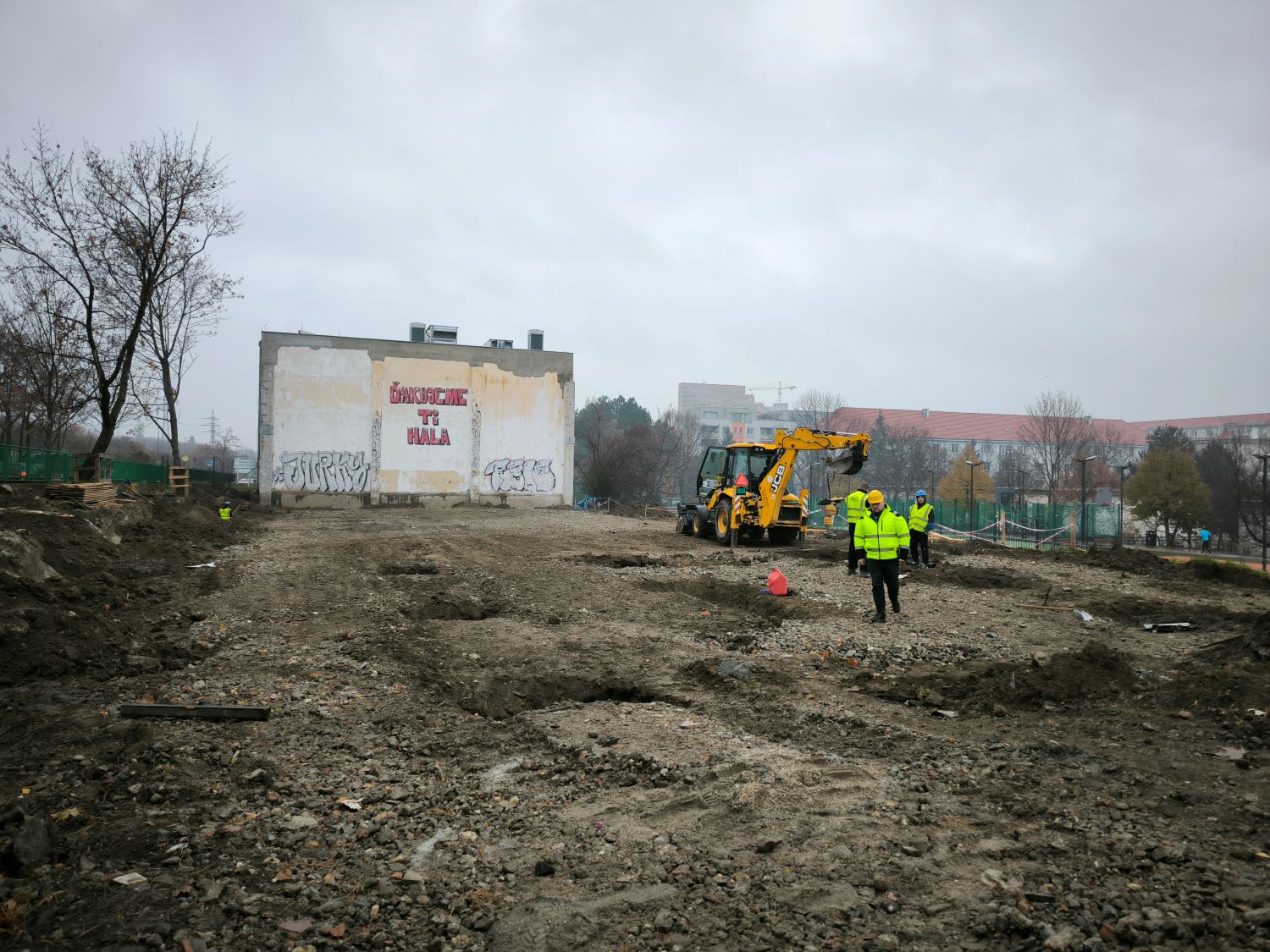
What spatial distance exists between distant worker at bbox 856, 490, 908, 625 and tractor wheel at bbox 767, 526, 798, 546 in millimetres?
10727

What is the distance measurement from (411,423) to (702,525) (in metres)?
21.2

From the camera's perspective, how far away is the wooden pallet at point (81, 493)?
675 inches

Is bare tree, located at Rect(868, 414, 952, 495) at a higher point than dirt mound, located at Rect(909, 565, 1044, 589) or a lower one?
higher

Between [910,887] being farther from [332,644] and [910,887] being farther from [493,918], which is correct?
[332,644]

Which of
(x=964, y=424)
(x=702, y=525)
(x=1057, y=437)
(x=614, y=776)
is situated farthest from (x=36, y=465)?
(x=964, y=424)

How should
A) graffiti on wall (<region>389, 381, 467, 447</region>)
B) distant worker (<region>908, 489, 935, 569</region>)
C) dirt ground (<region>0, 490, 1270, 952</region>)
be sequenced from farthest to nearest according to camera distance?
graffiti on wall (<region>389, 381, 467, 447</region>) < distant worker (<region>908, 489, 935, 569</region>) < dirt ground (<region>0, 490, 1270, 952</region>)

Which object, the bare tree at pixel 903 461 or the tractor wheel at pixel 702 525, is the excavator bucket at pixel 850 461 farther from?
the bare tree at pixel 903 461

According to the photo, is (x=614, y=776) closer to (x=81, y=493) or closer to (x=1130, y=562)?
(x=81, y=493)

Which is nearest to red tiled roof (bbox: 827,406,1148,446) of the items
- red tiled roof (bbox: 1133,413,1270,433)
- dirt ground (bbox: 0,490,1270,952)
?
red tiled roof (bbox: 1133,413,1270,433)

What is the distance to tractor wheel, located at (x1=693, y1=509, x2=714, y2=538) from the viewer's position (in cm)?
2220

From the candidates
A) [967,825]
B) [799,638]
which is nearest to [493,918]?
[967,825]

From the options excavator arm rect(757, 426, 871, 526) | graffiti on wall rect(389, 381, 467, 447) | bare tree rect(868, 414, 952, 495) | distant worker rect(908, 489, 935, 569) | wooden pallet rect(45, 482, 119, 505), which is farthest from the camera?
bare tree rect(868, 414, 952, 495)

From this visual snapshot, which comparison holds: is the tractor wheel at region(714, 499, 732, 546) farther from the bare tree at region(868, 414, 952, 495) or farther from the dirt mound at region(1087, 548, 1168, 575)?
the bare tree at region(868, 414, 952, 495)

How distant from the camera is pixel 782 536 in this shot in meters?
22.0
